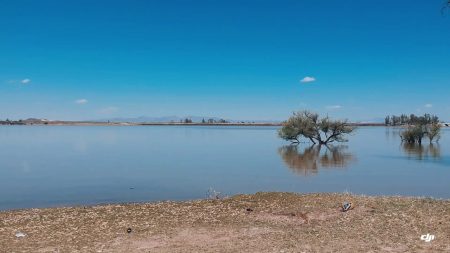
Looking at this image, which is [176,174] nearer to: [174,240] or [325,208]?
[325,208]

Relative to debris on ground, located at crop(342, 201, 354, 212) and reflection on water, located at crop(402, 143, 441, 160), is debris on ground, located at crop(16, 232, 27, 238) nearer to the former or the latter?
debris on ground, located at crop(342, 201, 354, 212)

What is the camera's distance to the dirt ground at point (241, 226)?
30.5 feet

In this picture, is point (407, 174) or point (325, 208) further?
point (407, 174)

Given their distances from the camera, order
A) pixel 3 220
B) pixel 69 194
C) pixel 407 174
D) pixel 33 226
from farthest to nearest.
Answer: pixel 407 174 < pixel 69 194 < pixel 3 220 < pixel 33 226

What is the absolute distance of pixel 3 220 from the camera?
1205 centimetres

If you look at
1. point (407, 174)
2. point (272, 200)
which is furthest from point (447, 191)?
point (272, 200)

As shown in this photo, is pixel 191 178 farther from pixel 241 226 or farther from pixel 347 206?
pixel 241 226

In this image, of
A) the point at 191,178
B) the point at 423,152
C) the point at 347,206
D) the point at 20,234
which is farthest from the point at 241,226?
the point at 423,152

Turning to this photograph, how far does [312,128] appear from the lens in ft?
198

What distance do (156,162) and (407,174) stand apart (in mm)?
16916

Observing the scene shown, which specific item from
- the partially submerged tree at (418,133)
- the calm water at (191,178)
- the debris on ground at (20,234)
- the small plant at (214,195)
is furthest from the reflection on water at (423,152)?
the debris on ground at (20,234)

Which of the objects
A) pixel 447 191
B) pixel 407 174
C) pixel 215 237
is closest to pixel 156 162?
pixel 407 174

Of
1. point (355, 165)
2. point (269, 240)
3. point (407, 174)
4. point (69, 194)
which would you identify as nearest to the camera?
point (269, 240)

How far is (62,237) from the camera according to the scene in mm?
10109
